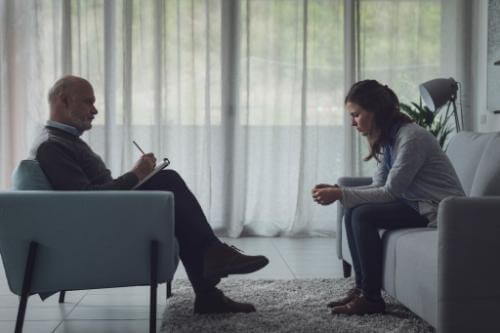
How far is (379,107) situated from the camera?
2.70 m

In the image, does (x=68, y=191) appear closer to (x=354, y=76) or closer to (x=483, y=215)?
(x=483, y=215)

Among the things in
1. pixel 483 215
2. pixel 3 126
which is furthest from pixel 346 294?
pixel 3 126

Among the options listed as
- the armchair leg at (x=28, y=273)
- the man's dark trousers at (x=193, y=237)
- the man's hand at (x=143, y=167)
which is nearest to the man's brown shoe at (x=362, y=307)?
the man's dark trousers at (x=193, y=237)

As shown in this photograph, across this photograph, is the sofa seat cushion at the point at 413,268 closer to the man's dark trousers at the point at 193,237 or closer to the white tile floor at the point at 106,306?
the man's dark trousers at the point at 193,237

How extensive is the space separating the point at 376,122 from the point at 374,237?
0.51 meters

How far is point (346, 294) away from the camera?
294 centimetres

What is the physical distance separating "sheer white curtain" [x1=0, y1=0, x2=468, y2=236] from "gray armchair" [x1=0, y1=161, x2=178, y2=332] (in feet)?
8.92

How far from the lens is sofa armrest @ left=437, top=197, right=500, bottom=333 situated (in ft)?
6.46

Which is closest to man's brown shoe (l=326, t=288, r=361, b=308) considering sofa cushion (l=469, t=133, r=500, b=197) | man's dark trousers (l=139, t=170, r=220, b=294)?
man's dark trousers (l=139, t=170, r=220, b=294)

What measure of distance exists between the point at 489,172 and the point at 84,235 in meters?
1.71

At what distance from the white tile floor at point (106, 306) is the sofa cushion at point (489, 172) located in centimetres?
105

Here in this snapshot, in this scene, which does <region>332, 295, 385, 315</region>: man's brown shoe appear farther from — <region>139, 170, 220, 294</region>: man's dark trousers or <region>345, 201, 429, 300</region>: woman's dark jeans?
<region>139, 170, 220, 294</region>: man's dark trousers

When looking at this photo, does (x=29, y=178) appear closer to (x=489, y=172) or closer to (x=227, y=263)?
(x=227, y=263)

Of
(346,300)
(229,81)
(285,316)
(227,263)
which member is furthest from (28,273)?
(229,81)
